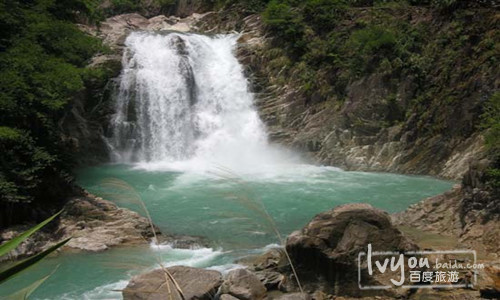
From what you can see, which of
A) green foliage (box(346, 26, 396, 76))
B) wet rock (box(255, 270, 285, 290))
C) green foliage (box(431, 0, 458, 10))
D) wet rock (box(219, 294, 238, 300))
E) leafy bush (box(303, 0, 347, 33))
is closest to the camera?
wet rock (box(219, 294, 238, 300))

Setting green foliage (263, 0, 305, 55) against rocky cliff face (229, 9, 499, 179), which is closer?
rocky cliff face (229, 9, 499, 179)

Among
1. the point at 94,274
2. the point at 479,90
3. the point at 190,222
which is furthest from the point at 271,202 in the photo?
the point at 479,90

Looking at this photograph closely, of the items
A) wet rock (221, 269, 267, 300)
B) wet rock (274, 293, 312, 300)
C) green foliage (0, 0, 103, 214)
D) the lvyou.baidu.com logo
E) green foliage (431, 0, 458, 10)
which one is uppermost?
green foliage (431, 0, 458, 10)

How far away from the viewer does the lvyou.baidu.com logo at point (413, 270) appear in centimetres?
624

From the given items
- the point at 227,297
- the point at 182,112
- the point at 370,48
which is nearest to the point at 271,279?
the point at 227,297

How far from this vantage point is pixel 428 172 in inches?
620

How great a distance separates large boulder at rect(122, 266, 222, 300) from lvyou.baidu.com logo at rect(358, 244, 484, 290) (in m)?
2.17

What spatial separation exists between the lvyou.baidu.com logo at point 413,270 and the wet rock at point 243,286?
147 cm

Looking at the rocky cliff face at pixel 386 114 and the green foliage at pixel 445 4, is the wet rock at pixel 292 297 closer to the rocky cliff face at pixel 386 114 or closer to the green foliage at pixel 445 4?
the rocky cliff face at pixel 386 114

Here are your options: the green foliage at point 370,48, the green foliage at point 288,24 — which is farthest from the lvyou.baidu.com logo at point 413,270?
the green foliage at point 288,24

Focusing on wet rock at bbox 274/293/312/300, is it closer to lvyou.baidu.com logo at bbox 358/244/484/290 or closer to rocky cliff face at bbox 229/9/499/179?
lvyou.baidu.com logo at bbox 358/244/484/290

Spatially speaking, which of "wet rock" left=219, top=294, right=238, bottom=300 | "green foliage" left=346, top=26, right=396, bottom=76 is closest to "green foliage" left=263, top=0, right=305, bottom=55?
"green foliage" left=346, top=26, right=396, bottom=76

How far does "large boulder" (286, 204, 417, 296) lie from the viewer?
6.61 meters

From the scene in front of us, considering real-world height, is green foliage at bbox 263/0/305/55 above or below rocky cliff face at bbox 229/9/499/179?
above
